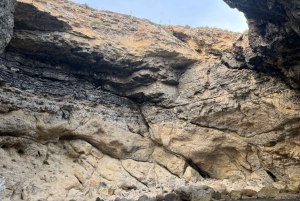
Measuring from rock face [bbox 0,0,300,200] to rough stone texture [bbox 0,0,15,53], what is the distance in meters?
2.30

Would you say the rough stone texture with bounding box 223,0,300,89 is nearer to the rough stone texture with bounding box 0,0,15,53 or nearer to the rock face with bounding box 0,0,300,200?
the rock face with bounding box 0,0,300,200

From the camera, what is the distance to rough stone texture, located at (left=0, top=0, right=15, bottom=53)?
830 cm

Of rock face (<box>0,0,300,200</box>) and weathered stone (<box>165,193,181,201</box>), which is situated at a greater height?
rock face (<box>0,0,300,200</box>)

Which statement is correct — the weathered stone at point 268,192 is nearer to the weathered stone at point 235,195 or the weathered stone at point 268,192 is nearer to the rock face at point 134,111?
the rock face at point 134,111

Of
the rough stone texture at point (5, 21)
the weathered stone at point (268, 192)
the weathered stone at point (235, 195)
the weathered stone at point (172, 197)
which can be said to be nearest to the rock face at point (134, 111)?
the weathered stone at point (172, 197)

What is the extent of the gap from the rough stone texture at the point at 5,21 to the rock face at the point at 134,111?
230 centimetres

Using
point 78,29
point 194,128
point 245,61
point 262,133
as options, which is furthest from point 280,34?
point 78,29

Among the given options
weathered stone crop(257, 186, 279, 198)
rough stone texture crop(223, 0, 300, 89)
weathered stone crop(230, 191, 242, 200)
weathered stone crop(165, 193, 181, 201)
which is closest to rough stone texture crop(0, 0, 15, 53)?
rough stone texture crop(223, 0, 300, 89)

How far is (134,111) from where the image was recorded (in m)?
14.4

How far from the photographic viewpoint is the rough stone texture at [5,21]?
8.30 m

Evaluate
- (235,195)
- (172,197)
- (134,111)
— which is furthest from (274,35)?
(134,111)

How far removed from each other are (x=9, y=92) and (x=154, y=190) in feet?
24.1

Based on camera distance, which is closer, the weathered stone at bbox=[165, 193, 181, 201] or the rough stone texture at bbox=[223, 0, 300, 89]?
the rough stone texture at bbox=[223, 0, 300, 89]

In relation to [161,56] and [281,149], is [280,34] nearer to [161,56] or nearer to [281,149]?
[281,149]
